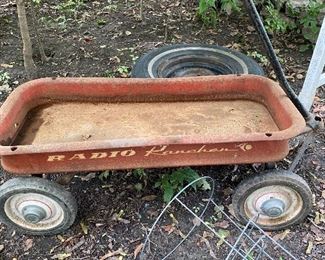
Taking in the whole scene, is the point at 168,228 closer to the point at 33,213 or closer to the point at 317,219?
the point at 33,213

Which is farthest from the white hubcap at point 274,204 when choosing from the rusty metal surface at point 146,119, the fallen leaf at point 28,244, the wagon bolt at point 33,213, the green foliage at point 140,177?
the fallen leaf at point 28,244

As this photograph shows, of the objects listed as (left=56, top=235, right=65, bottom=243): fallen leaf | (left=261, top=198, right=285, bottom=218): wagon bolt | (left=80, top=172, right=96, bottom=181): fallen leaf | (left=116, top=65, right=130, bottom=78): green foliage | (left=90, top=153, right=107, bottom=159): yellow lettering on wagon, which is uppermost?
(left=90, top=153, right=107, bottom=159): yellow lettering on wagon

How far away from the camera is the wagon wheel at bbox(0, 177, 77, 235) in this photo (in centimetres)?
233

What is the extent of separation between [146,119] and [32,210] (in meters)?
0.88

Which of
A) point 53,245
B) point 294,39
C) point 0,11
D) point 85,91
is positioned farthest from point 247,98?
point 0,11

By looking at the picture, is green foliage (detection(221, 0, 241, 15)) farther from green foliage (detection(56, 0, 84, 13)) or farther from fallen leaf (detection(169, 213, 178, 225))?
fallen leaf (detection(169, 213, 178, 225))

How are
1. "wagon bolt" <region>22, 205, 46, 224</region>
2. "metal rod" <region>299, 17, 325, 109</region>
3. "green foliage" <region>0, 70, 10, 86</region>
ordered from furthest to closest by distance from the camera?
1. "green foliage" <region>0, 70, 10, 86</region>
2. "metal rod" <region>299, 17, 325, 109</region>
3. "wagon bolt" <region>22, 205, 46, 224</region>

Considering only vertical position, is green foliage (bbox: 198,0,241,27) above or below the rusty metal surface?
below

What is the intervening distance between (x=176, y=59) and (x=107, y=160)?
1489 millimetres

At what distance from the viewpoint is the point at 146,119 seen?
2.73 metres

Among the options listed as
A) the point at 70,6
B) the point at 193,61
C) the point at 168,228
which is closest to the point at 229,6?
the point at 193,61

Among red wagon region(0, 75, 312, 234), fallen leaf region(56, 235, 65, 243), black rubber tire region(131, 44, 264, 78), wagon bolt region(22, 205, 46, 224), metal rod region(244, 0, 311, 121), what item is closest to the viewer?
red wagon region(0, 75, 312, 234)

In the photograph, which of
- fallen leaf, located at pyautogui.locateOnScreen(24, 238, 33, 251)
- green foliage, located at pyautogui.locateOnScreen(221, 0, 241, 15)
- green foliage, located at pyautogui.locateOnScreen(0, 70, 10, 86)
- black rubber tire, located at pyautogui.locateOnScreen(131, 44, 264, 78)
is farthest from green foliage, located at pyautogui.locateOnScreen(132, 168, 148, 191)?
green foliage, located at pyautogui.locateOnScreen(221, 0, 241, 15)

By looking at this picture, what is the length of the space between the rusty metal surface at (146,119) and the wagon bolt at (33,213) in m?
0.26
